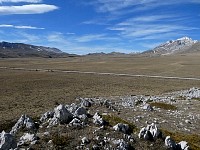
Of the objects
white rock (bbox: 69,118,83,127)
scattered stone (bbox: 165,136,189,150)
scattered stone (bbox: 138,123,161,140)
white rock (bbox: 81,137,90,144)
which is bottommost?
scattered stone (bbox: 165,136,189,150)

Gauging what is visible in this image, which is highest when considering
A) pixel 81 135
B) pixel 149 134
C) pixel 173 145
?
pixel 149 134

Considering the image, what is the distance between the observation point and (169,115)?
30484 mm

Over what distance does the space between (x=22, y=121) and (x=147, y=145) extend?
7.21 metres

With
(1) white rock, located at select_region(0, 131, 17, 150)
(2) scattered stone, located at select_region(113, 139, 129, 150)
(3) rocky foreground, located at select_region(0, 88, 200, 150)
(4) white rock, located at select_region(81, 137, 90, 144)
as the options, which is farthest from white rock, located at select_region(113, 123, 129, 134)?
(1) white rock, located at select_region(0, 131, 17, 150)

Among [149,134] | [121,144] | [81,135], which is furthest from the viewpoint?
[149,134]

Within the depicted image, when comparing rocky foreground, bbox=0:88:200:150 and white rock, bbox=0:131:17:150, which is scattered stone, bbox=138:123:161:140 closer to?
rocky foreground, bbox=0:88:200:150

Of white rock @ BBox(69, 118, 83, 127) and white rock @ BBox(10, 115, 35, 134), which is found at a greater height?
white rock @ BBox(69, 118, 83, 127)

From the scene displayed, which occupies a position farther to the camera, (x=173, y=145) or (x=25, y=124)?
(x=25, y=124)

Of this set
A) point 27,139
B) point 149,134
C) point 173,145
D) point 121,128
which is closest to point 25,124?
point 27,139

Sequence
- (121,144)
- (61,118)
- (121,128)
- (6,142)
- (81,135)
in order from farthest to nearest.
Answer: (61,118) → (121,128) → (81,135) → (121,144) → (6,142)

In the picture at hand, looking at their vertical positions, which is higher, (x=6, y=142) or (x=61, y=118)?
(x=61, y=118)

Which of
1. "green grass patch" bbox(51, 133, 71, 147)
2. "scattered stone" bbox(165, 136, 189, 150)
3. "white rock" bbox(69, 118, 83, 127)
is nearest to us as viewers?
"green grass patch" bbox(51, 133, 71, 147)

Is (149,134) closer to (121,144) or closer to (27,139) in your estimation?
(121,144)

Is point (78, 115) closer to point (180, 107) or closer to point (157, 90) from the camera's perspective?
point (180, 107)
